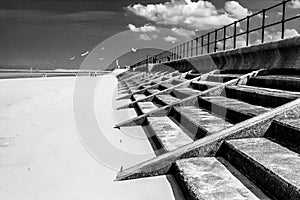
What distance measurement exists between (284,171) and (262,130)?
0.91 m

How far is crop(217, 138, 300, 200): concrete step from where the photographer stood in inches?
72.1

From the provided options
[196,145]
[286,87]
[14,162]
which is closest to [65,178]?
[14,162]

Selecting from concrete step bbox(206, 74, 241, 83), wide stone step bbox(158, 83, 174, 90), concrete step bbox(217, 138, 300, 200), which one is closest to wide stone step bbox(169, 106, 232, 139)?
concrete step bbox(217, 138, 300, 200)

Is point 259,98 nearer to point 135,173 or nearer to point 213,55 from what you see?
point 135,173

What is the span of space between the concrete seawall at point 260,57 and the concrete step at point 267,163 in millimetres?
3021

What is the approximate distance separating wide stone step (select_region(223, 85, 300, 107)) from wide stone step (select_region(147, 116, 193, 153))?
3.91ft

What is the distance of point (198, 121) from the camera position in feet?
12.6

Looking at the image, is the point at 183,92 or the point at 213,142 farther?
the point at 183,92

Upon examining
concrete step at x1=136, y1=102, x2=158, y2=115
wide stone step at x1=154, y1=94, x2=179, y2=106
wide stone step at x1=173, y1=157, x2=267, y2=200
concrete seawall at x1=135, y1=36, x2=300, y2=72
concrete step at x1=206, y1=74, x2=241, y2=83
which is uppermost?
concrete seawall at x1=135, y1=36, x2=300, y2=72

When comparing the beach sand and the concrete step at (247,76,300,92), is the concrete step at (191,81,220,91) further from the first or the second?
the beach sand

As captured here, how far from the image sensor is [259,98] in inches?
157

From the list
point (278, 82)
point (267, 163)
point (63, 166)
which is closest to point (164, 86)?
point (278, 82)

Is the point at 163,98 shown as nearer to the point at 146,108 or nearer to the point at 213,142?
the point at 146,108

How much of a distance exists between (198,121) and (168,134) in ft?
1.54
